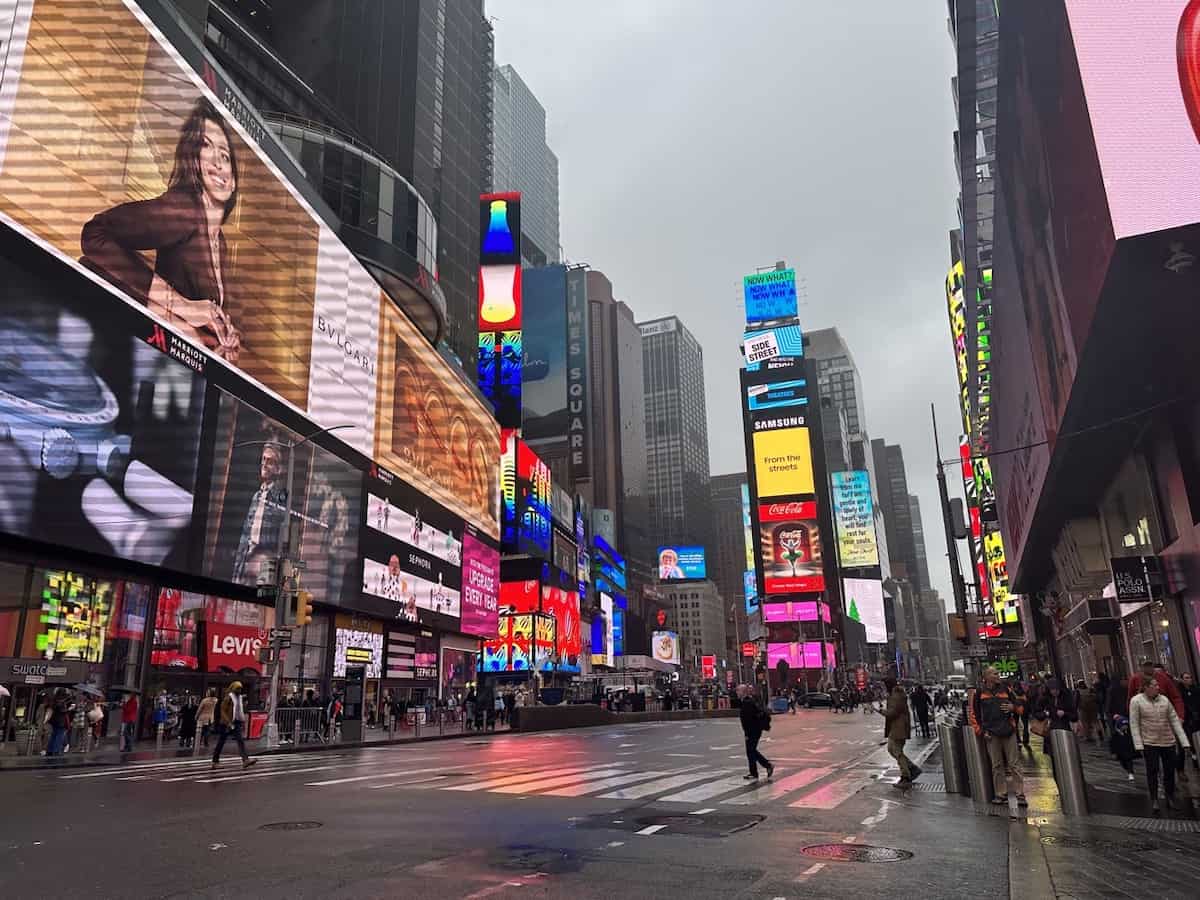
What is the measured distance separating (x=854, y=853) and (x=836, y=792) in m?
6.00

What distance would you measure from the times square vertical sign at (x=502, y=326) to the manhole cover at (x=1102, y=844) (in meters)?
69.6

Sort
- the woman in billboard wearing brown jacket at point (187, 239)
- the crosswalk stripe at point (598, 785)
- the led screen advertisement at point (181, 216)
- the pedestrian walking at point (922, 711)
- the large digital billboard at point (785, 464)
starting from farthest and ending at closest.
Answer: the large digital billboard at point (785, 464)
the pedestrian walking at point (922, 711)
the woman in billboard wearing brown jacket at point (187, 239)
the led screen advertisement at point (181, 216)
the crosswalk stripe at point (598, 785)

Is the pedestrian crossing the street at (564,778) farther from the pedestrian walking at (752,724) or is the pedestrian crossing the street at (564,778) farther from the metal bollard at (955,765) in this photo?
the metal bollard at (955,765)

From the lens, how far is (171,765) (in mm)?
18375

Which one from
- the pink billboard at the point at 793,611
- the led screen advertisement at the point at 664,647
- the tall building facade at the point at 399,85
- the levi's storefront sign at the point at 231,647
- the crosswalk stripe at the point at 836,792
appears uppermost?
the tall building facade at the point at 399,85

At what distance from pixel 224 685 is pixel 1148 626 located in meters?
33.4

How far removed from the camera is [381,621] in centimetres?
4822

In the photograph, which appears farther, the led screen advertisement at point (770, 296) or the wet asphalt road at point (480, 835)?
the led screen advertisement at point (770, 296)

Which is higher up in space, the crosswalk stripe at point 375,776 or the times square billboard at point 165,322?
the times square billboard at point 165,322

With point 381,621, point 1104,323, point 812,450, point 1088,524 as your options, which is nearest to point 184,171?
point 381,621

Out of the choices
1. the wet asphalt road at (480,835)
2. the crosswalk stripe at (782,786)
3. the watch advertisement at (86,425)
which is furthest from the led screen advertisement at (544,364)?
the wet asphalt road at (480,835)

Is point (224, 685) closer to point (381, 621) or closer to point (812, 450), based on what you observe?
point (381, 621)

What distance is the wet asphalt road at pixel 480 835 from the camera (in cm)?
650

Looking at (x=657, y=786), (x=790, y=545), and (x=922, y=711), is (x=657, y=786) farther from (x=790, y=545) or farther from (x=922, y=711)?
(x=790, y=545)
